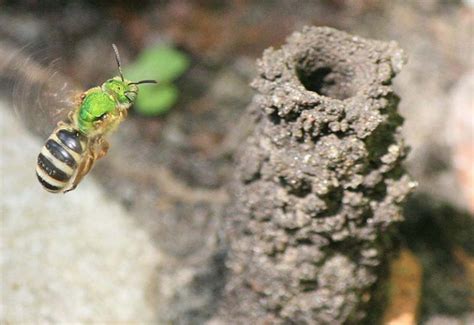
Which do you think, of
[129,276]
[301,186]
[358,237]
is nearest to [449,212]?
[358,237]

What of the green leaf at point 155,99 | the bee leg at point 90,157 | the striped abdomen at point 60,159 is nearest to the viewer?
the striped abdomen at point 60,159

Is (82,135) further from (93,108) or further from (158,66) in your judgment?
(158,66)

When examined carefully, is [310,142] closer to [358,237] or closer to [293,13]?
[358,237]

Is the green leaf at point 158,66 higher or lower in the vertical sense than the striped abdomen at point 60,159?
higher

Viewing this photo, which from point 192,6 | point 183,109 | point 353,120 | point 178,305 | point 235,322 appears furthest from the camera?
point 192,6

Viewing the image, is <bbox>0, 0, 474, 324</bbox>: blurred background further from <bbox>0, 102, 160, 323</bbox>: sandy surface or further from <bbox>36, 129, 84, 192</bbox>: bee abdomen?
<bbox>36, 129, 84, 192</bbox>: bee abdomen

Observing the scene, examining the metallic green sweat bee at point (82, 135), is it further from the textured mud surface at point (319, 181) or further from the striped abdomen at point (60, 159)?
the textured mud surface at point (319, 181)

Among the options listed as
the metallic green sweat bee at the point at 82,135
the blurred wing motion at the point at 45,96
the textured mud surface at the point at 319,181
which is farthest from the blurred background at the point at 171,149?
the textured mud surface at the point at 319,181

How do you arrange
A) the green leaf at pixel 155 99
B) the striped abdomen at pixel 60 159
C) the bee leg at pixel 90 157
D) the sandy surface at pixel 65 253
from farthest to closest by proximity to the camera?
the green leaf at pixel 155 99
the sandy surface at pixel 65 253
the bee leg at pixel 90 157
the striped abdomen at pixel 60 159
